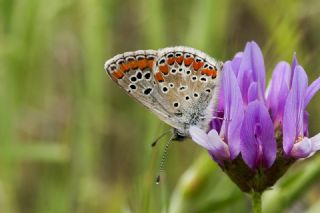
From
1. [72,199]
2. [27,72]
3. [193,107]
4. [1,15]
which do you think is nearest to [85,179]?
[72,199]

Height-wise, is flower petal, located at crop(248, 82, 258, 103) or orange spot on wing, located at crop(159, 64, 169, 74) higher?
flower petal, located at crop(248, 82, 258, 103)

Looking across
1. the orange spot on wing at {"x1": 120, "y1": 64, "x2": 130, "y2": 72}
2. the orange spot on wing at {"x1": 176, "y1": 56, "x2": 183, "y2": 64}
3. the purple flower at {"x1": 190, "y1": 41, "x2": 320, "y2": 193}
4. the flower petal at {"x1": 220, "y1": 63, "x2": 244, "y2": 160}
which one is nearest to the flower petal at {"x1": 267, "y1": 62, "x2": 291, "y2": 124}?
the purple flower at {"x1": 190, "y1": 41, "x2": 320, "y2": 193}

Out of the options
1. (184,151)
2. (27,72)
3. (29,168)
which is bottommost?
(29,168)

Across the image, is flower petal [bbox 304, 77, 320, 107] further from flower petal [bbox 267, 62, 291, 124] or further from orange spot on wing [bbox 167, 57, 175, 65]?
orange spot on wing [bbox 167, 57, 175, 65]

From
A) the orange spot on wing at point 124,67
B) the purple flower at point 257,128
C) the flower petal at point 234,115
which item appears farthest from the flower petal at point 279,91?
the orange spot on wing at point 124,67

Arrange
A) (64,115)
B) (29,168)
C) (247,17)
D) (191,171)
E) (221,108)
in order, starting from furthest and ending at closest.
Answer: (247,17) → (64,115) → (29,168) → (191,171) → (221,108)

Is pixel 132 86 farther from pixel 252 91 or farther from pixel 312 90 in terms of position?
pixel 312 90

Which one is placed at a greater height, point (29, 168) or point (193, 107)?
point (193, 107)

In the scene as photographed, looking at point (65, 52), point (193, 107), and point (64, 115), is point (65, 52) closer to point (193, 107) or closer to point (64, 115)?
point (64, 115)
